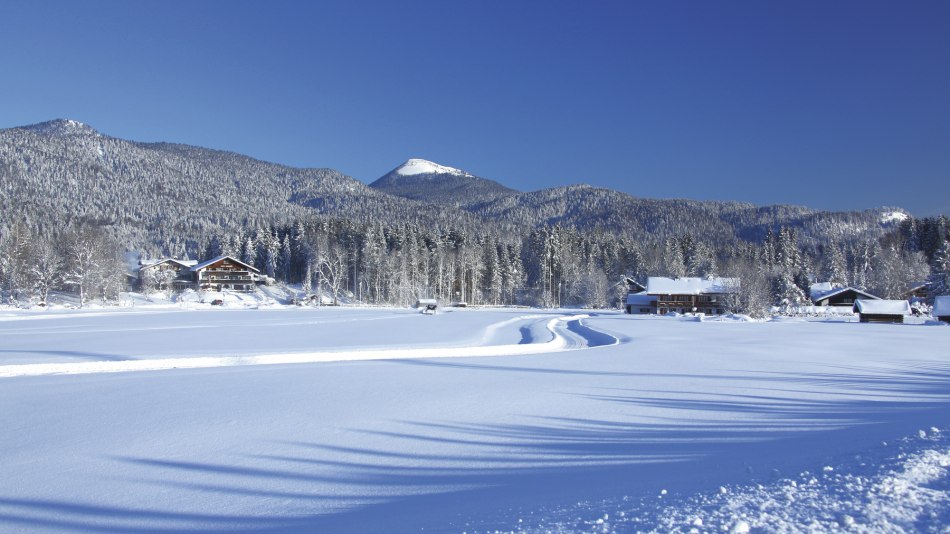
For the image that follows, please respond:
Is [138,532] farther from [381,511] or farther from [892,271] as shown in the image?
[892,271]

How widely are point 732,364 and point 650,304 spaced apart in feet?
237

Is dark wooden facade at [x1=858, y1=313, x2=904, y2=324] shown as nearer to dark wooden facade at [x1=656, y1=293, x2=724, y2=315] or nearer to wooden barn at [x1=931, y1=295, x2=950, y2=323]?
wooden barn at [x1=931, y1=295, x2=950, y2=323]

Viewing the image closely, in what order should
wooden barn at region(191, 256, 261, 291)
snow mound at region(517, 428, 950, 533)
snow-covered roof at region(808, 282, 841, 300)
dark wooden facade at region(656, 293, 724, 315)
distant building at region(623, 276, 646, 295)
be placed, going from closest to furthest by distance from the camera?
snow mound at region(517, 428, 950, 533) → dark wooden facade at region(656, 293, 724, 315) → snow-covered roof at region(808, 282, 841, 300) → wooden barn at region(191, 256, 261, 291) → distant building at region(623, 276, 646, 295)

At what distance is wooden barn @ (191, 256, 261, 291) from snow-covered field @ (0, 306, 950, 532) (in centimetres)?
8250

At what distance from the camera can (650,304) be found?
279ft

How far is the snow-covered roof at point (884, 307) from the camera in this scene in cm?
6241

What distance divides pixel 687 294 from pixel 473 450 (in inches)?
3197

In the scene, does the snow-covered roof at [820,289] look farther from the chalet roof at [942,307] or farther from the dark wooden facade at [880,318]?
the chalet roof at [942,307]

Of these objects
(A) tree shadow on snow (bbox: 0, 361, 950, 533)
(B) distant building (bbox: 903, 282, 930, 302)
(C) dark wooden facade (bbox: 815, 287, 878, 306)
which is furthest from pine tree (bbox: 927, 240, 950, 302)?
(A) tree shadow on snow (bbox: 0, 361, 950, 533)

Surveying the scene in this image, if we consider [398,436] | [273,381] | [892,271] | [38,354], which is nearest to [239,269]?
[38,354]

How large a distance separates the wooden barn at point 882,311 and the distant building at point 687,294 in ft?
61.5

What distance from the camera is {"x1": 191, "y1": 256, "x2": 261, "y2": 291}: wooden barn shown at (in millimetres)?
90675

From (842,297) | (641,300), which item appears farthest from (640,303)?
(842,297)

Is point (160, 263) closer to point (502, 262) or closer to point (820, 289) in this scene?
point (502, 262)
